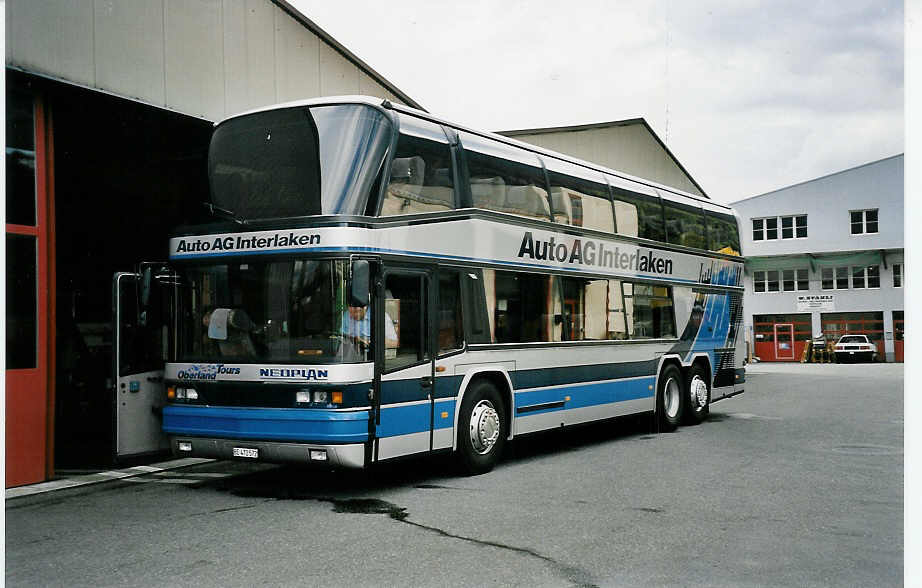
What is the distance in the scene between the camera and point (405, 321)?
9766 mm

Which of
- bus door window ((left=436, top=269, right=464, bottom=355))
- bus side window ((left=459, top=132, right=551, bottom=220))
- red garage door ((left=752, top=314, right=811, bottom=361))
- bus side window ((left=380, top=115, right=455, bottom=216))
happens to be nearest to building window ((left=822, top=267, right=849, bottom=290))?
red garage door ((left=752, top=314, right=811, bottom=361))

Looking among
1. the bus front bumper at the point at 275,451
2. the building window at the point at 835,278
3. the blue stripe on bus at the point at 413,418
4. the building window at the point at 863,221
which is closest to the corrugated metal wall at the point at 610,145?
the blue stripe on bus at the point at 413,418

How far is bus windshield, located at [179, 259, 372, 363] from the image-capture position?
9.02m

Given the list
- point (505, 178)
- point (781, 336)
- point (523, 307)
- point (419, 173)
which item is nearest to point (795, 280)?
point (781, 336)

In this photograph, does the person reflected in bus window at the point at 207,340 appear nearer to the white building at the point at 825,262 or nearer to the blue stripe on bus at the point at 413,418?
the blue stripe on bus at the point at 413,418

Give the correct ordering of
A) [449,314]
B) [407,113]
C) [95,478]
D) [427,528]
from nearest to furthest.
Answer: [427,528]
[407,113]
[449,314]
[95,478]

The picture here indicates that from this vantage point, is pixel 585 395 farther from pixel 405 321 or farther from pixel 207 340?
pixel 207 340

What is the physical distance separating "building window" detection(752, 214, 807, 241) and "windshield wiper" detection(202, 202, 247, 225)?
1954 inches

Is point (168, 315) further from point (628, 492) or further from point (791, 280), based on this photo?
point (791, 280)

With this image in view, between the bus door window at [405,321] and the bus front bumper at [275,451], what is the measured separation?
955 millimetres

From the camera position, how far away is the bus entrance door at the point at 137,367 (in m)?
10.1

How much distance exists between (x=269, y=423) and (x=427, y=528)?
2265 millimetres

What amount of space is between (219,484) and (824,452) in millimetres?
7888

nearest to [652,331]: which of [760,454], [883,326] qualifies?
[760,454]
